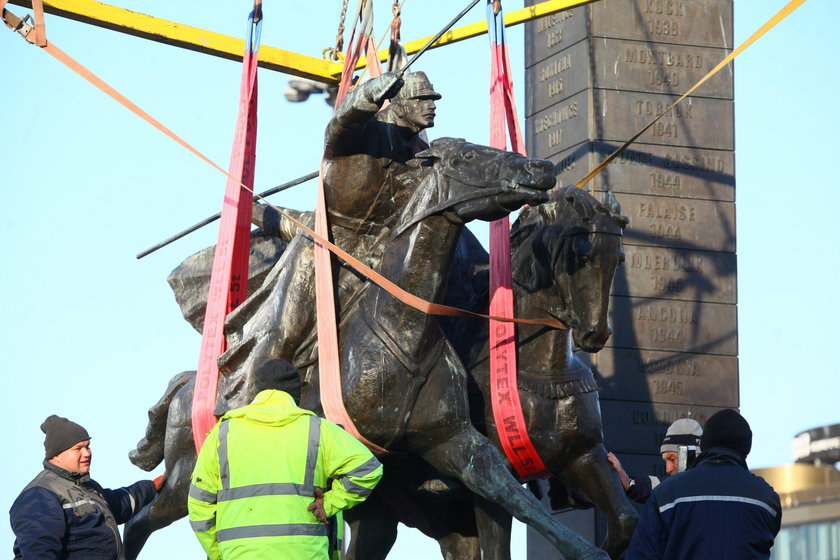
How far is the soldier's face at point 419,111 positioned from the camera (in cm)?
1088

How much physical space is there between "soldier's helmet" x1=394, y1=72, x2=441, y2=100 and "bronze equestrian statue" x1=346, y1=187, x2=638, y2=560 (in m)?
1.04

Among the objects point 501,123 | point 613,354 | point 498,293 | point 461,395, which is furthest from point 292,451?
point 613,354

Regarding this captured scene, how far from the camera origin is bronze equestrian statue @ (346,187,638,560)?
10547mm

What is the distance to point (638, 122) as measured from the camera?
13.1m

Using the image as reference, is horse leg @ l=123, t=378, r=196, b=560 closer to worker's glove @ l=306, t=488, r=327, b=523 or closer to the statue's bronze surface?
the statue's bronze surface

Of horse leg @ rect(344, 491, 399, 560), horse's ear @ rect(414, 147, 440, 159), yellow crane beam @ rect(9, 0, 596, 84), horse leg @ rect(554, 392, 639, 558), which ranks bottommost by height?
horse leg @ rect(344, 491, 399, 560)

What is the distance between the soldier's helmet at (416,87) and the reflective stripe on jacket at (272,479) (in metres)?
4.05

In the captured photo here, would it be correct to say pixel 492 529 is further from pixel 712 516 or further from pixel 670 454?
pixel 712 516

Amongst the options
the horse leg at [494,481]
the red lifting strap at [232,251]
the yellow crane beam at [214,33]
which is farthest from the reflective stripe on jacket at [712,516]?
the yellow crane beam at [214,33]

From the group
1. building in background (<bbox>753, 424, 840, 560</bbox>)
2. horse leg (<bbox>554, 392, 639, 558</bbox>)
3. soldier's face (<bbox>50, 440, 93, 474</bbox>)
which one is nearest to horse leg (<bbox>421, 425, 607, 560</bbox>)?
horse leg (<bbox>554, 392, 639, 558</bbox>)

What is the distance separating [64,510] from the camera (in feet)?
26.6

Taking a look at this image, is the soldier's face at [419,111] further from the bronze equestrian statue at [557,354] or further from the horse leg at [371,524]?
the horse leg at [371,524]

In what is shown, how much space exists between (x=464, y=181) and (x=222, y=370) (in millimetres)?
2322

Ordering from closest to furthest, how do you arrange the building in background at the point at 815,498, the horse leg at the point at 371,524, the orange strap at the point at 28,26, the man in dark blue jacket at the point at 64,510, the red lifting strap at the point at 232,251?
the building in background at the point at 815,498 → the man in dark blue jacket at the point at 64,510 → the orange strap at the point at 28,26 → the red lifting strap at the point at 232,251 → the horse leg at the point at 371,524
